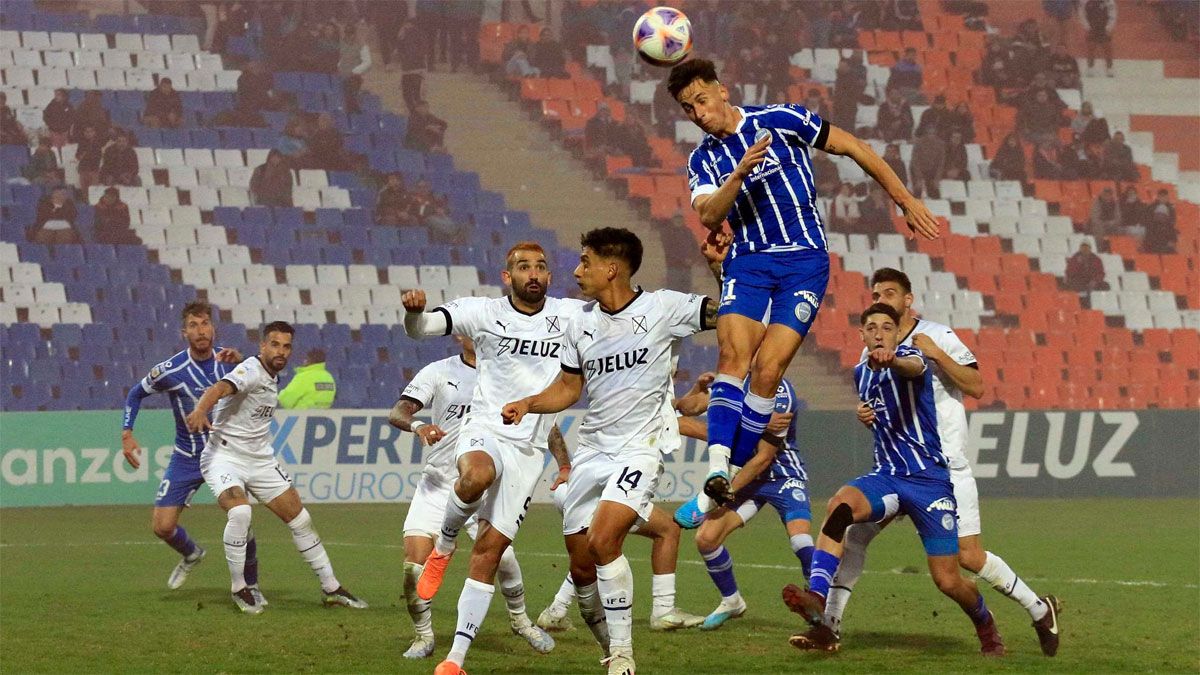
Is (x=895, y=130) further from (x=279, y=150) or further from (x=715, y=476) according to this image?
(x=715, y=476)

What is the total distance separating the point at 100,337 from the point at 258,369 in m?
12.7

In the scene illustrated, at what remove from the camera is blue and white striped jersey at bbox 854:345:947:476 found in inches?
358

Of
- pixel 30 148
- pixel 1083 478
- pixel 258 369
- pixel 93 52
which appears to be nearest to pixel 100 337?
pixel 30 148

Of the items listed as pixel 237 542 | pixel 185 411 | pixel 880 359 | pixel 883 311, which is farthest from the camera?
pixel 185 411

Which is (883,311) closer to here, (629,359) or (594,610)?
(629,359)

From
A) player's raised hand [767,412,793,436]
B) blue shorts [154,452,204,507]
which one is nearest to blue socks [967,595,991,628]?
player's raised hand [767,412,793,436]

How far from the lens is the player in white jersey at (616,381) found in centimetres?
792

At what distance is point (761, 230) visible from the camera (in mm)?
7922

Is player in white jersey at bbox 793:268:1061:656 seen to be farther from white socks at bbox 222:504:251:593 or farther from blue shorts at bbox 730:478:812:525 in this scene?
white socks at bbox 222:504:251:593

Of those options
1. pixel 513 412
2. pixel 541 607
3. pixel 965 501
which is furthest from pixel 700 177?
pixel 541 607

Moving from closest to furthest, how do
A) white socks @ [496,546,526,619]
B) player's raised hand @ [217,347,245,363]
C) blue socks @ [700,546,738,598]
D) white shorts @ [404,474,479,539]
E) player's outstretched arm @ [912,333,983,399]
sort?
player's outstretched arm @ [912,333,983,399], white socks @ [496,546,526,619], white shorts @ [404,474,479,539], blue socks @ [700,546,738,598], player's raised hand @ [217,347,245,363]

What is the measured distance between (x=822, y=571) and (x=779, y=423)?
1799mm

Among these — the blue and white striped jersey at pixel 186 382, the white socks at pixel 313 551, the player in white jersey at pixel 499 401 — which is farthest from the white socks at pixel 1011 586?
the blue and white striped jersey at pixel 186 382

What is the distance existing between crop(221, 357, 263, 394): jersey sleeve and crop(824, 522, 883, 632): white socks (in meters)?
4.77
